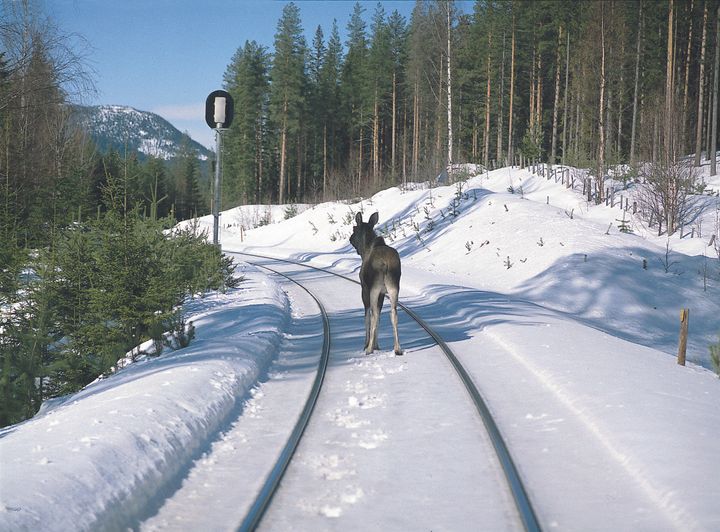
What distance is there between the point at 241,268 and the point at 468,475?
17.9 meters

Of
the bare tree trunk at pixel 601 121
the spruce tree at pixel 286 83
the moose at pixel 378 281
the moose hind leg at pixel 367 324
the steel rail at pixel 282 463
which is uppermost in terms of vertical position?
the spruce tree at pixel 286 83

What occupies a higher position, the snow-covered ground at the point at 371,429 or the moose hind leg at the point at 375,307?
the moose hind leg at the point at 375,307

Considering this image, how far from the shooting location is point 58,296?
32.9 ft

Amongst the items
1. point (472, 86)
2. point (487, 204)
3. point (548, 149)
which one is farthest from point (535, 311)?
point (548, 149)

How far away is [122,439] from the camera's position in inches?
193

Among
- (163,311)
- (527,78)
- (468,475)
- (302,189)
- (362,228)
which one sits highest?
(527,78)

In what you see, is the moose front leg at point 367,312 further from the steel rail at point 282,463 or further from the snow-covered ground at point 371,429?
the steel rail at point 282,463

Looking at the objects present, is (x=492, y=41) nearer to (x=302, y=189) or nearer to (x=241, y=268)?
(x=302, y=189)

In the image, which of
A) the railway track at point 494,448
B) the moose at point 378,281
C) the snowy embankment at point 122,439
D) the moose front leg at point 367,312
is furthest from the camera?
the moose front leg at point 367,312

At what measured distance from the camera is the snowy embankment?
12.4 feet

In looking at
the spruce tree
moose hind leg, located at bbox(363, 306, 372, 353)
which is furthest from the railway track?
the spruce tree

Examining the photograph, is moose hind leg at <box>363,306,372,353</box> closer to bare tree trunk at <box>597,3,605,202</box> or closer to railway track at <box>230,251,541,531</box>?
railway track at <box>230,251,541,531</box>

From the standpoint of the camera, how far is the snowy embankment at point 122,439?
379 centimetres

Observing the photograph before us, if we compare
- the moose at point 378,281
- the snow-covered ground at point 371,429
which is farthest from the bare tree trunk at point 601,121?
the moose at point 378,281
